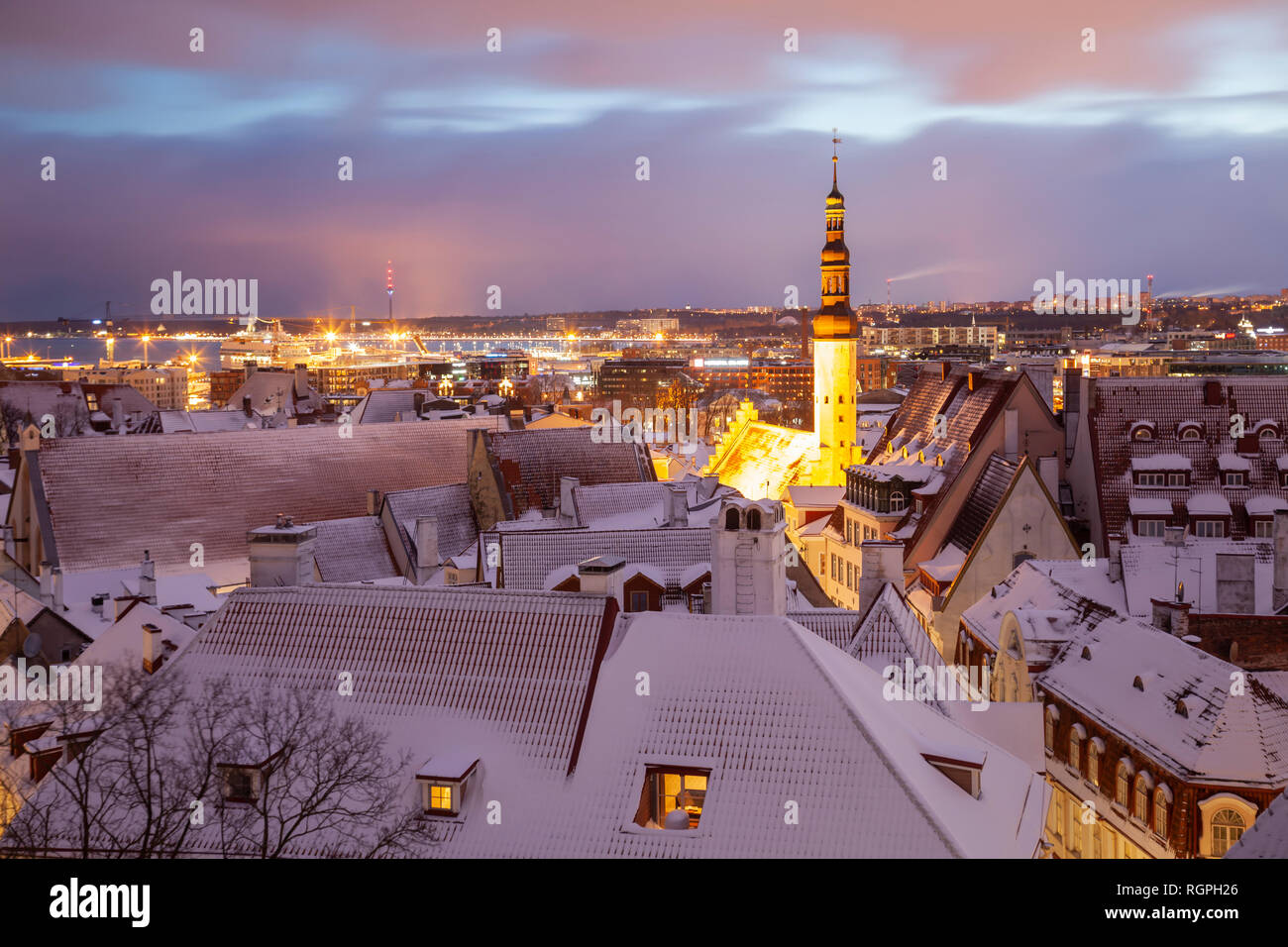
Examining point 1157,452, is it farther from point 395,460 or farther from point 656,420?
point 656,420

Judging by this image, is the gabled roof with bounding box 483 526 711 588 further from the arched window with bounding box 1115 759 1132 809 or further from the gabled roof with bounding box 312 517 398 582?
the arched window with bounding box 1115 759 1132 809

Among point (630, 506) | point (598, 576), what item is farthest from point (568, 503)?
point (598, 576)

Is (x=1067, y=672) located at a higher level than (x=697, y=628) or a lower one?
lower

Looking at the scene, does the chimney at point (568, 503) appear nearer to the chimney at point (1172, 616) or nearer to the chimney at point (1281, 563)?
the chimney at point (1172, 616)

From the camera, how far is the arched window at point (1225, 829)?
20.4 meters

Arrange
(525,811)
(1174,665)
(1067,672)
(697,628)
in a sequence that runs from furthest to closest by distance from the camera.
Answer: (1067,672) → (1174,665) → (697,628) → (525,811)

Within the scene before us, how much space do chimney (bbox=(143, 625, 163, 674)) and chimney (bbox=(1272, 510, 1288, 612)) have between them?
2312cm

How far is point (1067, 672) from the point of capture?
2591 cm

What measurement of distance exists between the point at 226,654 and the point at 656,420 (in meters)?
123

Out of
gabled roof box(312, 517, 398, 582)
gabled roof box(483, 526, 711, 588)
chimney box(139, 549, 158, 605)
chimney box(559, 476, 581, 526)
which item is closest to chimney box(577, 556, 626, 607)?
gabled roof box(483, 526, 711, 588)

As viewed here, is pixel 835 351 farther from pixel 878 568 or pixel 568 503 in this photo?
pixel 878 568

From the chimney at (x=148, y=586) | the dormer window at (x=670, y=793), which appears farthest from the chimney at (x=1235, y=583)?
the chimney at (x=148, y=586)

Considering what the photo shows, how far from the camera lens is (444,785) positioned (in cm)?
1363
